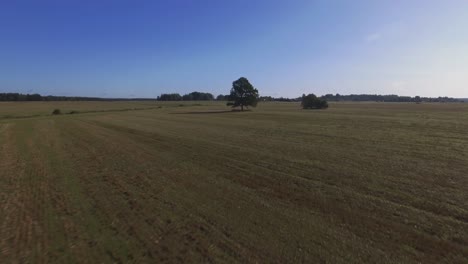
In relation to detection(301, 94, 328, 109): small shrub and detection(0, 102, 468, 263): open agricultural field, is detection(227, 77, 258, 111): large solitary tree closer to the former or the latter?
detection(301, 94, 328, 109): small shrub

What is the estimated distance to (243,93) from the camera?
82688 millimetres

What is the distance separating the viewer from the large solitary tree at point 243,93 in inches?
3248

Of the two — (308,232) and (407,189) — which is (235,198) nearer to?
(308,232)

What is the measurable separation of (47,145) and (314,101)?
92448 millimetres

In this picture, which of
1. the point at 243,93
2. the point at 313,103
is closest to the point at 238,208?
the point at 243,93

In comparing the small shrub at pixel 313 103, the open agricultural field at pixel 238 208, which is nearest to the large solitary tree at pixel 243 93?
the small shrub at pixel 313 103

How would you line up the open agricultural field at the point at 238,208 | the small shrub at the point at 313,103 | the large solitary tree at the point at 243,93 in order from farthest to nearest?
1. the small shrub at the point at 313,103
2. the large solitary tree at the point at 243,93
3. the open agricultural field at the point at 238,208

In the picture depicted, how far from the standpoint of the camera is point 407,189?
9.80 m

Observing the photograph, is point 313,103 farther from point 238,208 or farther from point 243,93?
point 238,208

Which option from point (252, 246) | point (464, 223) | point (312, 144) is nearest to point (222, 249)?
point (252, 246)

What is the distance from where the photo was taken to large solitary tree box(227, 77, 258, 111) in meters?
82.5

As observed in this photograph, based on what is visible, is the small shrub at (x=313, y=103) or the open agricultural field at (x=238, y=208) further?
the small shrub at (x=313, y=103)

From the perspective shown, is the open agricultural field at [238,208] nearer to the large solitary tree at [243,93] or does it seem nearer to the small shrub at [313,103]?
the large solitary tree at [243,93]

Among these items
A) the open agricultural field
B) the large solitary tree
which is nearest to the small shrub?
the large solitary tree
